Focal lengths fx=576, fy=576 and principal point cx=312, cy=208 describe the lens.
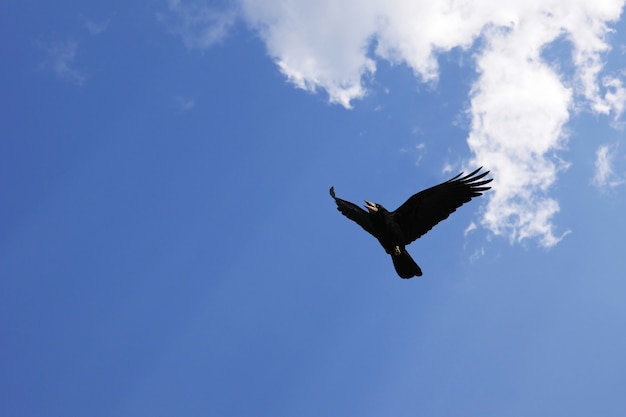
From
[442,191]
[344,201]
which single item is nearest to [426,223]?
[442,191]

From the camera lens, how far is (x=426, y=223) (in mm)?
13922

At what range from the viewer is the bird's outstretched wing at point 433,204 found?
528 inches

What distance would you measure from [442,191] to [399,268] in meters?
2.09

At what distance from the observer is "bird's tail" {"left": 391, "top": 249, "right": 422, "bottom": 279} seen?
13.6 meters

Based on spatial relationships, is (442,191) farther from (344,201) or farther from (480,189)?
(344,201)

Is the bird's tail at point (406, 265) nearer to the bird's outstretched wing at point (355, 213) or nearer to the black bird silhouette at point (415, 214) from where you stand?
the black bird silhouette at point (415, 214)

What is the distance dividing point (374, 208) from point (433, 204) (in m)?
1.40

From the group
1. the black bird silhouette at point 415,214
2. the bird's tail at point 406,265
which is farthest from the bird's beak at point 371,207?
the bird's tail at point 406,265

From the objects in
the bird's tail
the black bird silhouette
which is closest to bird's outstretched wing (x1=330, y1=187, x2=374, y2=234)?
the black bird silhouette

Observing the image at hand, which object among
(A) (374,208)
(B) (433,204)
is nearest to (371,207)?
(A) (374,208)

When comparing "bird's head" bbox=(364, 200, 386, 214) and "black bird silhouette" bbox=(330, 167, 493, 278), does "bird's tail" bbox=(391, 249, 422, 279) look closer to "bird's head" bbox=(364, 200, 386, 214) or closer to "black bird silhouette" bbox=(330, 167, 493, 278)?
"black bird silhouette" bbox=(330, 167, 493, 278)

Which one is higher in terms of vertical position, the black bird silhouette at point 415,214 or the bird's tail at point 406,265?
the black bird silhouette at point 415,214

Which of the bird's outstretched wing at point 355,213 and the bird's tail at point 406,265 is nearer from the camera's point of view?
the bird's tail at point 406,265

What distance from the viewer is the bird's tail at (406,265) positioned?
13.6 m
